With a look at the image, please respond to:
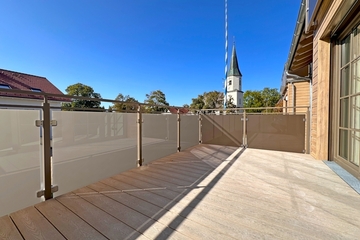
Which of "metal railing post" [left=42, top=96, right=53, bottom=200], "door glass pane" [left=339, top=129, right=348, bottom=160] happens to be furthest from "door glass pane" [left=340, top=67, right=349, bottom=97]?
"metal railing post" [left=42, top=96, right=53, bottom=200]

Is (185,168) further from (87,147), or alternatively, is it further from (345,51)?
(345,51)

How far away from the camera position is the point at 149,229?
1.24m

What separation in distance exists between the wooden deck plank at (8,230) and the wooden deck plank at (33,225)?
0.03 meters

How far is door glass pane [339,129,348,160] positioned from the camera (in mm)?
2436

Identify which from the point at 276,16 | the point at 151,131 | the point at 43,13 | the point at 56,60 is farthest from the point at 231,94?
Answer: the point at 151,131

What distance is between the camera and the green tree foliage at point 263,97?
107 feet

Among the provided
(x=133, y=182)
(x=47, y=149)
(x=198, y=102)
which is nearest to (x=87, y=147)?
(x=47, y=149)

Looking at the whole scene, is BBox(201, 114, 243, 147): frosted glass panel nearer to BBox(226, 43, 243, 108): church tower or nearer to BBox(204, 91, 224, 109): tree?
BBox(204, 91, 224, 109): tree

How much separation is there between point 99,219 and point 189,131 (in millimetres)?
3272

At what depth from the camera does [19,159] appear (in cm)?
152

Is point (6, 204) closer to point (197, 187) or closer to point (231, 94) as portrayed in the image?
point (197, 187)

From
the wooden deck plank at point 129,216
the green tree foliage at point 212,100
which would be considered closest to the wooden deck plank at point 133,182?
the wooden deck plank at point 129,216

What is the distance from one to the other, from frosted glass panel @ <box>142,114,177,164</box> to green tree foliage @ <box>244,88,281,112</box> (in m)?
32.7

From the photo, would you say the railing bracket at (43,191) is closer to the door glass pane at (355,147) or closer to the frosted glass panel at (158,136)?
the frosted glass panel at (158,136)
